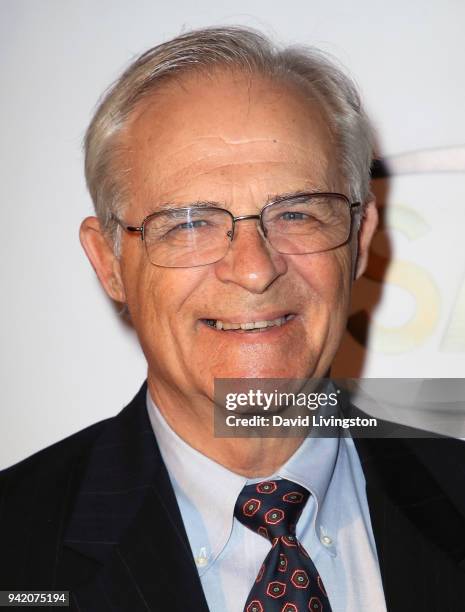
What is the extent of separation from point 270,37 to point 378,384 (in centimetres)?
86

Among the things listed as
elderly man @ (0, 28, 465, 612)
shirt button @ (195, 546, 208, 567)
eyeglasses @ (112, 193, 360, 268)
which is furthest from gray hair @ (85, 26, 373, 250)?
shirt button @ (195, 546, 208, 567)

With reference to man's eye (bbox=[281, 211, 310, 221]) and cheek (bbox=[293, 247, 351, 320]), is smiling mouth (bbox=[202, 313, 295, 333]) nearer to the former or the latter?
cheek (bbox=[293, 247, 351, 320])

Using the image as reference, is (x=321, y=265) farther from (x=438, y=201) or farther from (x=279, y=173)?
(x=438, y=201)

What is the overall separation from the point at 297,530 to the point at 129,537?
315mm

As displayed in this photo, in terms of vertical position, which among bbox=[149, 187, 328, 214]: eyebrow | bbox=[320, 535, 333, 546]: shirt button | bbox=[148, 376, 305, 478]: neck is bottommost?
bbox=[320, 535, 333, 546]: shirt button

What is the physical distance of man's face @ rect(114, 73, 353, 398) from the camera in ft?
5.08

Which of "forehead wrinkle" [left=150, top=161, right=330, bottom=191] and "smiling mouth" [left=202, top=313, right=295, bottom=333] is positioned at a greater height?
"forehead wrinkle" [left=150, top=161, right=330, bottom=191]

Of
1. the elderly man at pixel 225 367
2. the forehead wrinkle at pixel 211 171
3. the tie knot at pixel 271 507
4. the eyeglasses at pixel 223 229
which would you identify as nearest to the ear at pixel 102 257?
the elderly man at pixel 225 367

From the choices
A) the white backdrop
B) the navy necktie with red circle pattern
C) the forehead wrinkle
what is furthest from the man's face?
the white backdrop

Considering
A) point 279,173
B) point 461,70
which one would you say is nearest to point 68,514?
point 279,173

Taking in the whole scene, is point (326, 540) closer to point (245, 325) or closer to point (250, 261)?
point (245, 325)

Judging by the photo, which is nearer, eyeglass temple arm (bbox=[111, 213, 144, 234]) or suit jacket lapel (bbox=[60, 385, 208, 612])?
suit jacket lapel (bbox=[60, 385, 208, 612])

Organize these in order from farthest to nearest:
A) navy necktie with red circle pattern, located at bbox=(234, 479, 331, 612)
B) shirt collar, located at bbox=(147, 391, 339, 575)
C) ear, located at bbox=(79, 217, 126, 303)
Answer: ear, located at bbox=(79, 217, 126, 303) < shirt collar, located at bbox=(147, 391, 339, 575) < navy necktie with red circle pattern, located at bbox=(234, 479, 331, 612)

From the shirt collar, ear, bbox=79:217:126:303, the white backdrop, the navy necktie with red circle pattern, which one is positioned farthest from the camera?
the white backdrop
